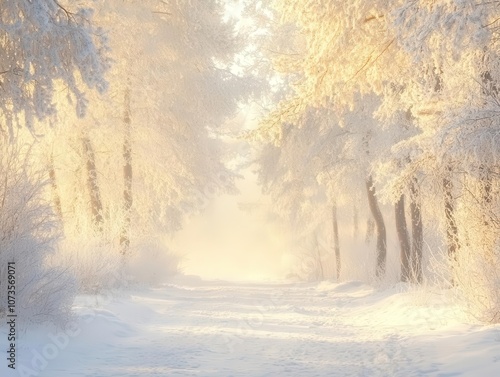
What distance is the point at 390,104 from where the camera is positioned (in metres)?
9.12

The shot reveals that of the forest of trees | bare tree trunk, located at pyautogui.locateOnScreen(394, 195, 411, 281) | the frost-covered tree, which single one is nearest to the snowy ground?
the forest of trees

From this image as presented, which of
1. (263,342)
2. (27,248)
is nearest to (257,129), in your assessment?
(263,342)

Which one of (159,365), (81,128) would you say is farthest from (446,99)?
(81,128)

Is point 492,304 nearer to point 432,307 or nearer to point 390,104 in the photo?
point 432,307

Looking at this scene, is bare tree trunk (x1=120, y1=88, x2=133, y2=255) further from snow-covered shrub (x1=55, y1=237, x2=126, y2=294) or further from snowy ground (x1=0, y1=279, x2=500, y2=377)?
snowy ground (x1=0, y1=279, x2=500, y2=377)

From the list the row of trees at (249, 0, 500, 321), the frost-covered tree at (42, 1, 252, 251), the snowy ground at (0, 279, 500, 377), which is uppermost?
the frost-covered tree at (42, 1, 252, 251)

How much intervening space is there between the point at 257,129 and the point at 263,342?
Result: 11.5 ft

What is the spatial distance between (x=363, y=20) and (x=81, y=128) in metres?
9.79

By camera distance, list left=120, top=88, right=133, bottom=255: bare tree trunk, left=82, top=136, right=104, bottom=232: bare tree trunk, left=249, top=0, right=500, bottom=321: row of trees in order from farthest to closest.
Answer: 1. left=82, top=136, right=104, bottom=232: bare tree trunk
2. left=120, top=88, right=133, bottom=255: bare tree trunk
3. left=249, top=0, right=500, bottom=321: row of trees

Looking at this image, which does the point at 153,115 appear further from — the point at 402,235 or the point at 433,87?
the point at 433,87

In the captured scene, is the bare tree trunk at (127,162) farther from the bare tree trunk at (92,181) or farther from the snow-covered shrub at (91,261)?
the snow-covered shrub at (91,261)

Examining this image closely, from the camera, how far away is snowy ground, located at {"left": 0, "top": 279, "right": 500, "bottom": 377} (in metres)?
5.40

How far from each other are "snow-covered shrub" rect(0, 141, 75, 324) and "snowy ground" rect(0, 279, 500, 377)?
1.03ft

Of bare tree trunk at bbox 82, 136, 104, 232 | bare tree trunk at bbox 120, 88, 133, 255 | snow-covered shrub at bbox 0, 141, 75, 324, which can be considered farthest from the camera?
bare tree trunk at bbox 82, 136, 104, 232
